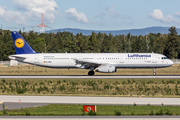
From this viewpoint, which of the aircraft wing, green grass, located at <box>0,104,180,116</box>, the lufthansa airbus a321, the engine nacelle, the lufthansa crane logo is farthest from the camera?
the lufthansa crane logo

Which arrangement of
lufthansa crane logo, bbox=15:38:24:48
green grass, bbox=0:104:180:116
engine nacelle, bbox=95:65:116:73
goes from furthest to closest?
lufthansa crane logo, bbox=15:38:24:48
engine nacelle, bbox=95:65:116:73
green grass, bbox=0:104:180:116

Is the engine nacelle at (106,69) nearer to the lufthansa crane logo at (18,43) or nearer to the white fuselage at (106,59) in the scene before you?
the white fuselage at (106,59)

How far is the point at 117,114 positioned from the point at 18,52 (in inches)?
1559

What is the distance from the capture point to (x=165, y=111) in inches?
757

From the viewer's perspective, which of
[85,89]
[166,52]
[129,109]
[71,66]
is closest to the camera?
[129,109]

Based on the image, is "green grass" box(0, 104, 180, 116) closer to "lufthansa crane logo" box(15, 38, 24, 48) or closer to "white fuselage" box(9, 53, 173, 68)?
"white fuselage" box(9, 53, 173, 68)

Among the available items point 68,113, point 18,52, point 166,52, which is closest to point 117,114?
point 68,113

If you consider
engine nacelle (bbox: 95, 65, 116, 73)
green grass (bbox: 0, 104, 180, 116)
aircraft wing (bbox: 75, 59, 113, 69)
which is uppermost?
aircraft wing (bbox: 75, 59, 113, 69)

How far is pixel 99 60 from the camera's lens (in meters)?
51.4

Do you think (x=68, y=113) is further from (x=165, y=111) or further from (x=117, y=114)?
(x=165, y=111)

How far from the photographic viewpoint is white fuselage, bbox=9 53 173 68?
50562 millimetres

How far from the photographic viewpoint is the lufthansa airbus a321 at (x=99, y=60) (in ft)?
166

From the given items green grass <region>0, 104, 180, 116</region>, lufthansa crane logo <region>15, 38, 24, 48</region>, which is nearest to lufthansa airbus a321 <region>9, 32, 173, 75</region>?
lufthansa crane logo <region>15, 38, 24, 48</region>

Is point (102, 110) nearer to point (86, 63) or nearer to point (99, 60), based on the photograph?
point (86, 63)
